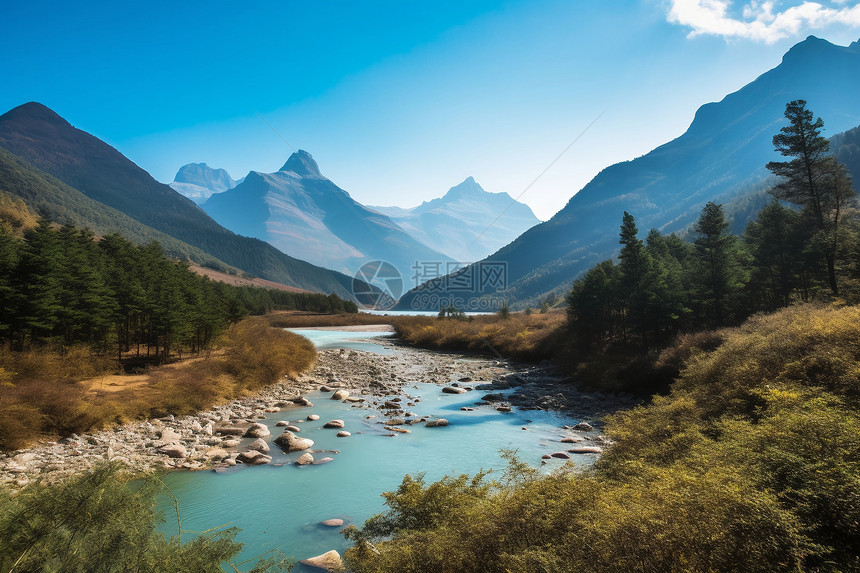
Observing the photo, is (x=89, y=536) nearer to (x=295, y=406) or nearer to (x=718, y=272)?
(x=295, y=406)

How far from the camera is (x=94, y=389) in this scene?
20.3 metres

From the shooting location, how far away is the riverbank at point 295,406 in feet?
45.2

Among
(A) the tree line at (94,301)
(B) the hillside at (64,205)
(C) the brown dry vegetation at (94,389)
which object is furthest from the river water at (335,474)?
(B) the hillside at (64,205)

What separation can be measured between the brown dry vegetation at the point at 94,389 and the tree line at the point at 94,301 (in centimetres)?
257

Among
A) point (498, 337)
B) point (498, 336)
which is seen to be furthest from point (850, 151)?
point (498, 337)

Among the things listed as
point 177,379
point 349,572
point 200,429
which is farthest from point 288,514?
point 177,379

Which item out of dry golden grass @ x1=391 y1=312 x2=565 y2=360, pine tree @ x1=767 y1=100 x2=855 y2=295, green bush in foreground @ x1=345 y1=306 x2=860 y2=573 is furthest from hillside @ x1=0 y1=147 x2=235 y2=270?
pine tree @ x1=767 y1=100 x2=855 y2=295


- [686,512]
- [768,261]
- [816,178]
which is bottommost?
[686,512]

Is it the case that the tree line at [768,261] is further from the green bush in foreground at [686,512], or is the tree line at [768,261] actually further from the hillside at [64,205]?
the hillside at [64,205]

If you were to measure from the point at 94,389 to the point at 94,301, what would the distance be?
835 cm

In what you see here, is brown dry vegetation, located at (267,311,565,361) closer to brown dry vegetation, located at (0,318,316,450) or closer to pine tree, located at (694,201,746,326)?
pine tree, located at (694,201,746,326)

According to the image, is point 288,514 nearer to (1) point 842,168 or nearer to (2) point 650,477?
(2) point 650,477

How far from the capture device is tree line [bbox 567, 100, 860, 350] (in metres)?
24.6

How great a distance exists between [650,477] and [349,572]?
6885 millimetres
